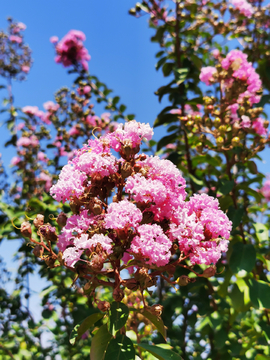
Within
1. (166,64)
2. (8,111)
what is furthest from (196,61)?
(8,111)

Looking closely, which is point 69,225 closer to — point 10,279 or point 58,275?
point 58,275

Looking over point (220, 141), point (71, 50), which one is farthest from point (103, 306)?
point (71, 50)

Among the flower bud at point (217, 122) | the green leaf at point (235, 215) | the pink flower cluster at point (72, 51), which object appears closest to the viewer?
the green leaf at point (235, 215)

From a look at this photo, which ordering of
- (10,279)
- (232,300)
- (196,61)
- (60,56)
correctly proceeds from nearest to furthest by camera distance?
(232,300), (196,61), (10,279), (60,56)

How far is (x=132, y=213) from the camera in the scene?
966 mm

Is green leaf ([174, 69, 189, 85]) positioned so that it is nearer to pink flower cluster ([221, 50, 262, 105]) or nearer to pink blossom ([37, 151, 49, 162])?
pink flower cluster ([221, 50, 262, 105])

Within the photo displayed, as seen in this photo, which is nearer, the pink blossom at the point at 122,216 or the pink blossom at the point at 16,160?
the pink blossom at the point at 122,216

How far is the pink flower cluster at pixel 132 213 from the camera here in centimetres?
95

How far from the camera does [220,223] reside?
1050 millimetres

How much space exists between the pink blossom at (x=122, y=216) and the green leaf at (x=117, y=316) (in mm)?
258

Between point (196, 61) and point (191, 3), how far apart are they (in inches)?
27.1

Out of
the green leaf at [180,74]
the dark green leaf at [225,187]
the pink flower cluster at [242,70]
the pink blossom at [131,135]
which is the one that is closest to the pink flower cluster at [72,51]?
the green leaf at [180,74]

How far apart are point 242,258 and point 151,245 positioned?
3.44ft

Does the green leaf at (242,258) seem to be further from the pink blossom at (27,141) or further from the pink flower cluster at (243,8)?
the pink blossom at (27,141)
